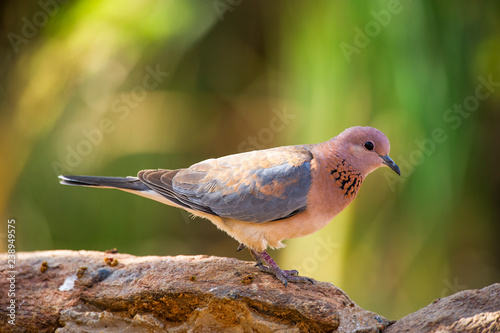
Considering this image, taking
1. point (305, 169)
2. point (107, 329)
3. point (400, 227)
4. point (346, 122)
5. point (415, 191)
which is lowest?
point (107, 329)

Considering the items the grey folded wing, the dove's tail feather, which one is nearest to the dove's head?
the grey folded wing

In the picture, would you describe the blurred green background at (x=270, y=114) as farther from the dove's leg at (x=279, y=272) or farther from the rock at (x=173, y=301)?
the rock at (x=173, y=301)

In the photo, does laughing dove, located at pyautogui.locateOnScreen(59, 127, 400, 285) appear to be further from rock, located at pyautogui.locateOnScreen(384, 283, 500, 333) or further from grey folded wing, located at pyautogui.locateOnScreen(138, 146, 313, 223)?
rock, located at pyautogui.locateOnScreen(384, 283, 500, 333)

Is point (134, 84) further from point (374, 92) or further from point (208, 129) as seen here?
point (374, 92)

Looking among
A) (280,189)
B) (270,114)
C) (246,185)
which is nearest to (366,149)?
(280,189)

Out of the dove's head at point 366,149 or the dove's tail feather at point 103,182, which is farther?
the dove's tail feather at point 103,182

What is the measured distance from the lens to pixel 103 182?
328 centimetres

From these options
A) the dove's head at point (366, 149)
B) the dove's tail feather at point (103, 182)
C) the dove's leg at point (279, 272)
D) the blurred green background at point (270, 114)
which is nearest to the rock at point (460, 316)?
the dove's leg at point (279, 272)

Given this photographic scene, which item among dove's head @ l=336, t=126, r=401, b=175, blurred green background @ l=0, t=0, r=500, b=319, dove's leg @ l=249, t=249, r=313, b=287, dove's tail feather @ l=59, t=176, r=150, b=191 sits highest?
blurred green background @ l=0, t=0, r=500, b=319

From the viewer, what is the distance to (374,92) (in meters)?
4.85

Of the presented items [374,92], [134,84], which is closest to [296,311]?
[374,92]

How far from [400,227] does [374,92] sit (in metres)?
1.22

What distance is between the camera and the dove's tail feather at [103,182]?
3273 millimetres

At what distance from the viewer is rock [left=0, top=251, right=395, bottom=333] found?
9.02ft
